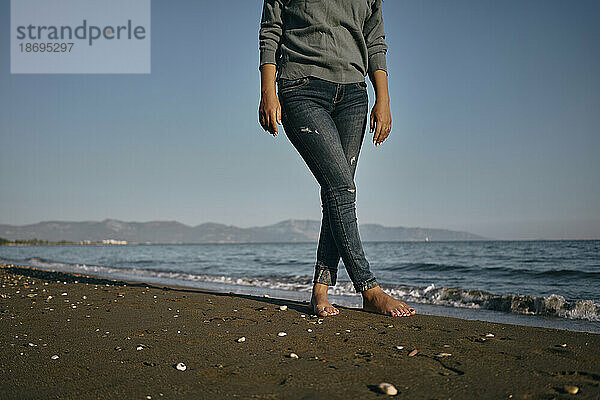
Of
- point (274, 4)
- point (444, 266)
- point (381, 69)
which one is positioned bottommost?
point (444, 266)

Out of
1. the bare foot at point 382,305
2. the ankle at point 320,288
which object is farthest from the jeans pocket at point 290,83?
the bare foot at point 382,305

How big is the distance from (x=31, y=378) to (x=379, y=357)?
1.50m

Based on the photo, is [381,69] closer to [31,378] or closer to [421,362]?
[421,362]

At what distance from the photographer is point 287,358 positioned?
213 centimetres

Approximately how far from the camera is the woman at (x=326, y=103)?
10.5ft

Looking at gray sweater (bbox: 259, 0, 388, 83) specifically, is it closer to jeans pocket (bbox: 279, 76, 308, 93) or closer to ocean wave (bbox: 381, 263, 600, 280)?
jeans pocket (bbox: 279, 76, 308, 93)

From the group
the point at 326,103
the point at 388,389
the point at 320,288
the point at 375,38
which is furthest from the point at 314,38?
the point at 388,389

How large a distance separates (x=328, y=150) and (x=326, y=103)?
1.21 feet

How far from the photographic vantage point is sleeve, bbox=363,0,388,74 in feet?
11.9

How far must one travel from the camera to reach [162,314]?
3682mm

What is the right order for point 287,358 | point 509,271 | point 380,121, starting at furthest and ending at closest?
point 509,271 → point 380,121 → point 287,358

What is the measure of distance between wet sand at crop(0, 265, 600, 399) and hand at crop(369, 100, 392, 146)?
136 centimetres

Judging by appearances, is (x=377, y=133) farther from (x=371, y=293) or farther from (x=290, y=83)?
(x=371, y=293)

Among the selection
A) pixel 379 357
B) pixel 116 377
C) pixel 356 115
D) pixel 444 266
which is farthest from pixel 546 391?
pixel 444 266
